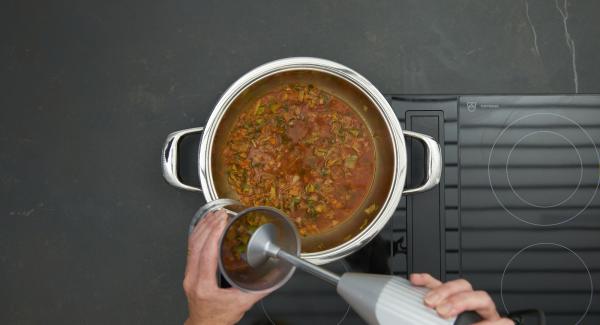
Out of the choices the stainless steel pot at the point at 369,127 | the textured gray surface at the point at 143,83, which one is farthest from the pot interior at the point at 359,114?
the textured gray surface at the point at 143,83

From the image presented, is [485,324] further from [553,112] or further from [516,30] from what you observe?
[516,30]

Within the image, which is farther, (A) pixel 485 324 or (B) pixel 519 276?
(B) pixel 519 276

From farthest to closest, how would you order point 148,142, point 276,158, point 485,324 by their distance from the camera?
point 148,142 → point 276,158 → point 485,324

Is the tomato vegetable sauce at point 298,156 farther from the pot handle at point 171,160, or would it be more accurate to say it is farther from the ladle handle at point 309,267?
the ladle handle at point 309,267

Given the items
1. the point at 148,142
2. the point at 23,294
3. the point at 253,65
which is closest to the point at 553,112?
the point at 253,65

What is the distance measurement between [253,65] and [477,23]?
489 mm

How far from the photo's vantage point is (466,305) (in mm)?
527

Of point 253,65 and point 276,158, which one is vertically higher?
point 253,65

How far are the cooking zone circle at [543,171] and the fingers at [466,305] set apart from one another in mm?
354

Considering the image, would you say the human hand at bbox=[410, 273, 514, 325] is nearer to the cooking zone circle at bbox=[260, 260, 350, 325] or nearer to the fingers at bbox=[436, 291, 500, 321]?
the fingers at bbox=[436, 291, 500, 321]

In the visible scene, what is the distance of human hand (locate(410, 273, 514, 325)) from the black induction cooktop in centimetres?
26

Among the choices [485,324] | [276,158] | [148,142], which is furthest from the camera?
[148,142]

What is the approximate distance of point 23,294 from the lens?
3.10ft

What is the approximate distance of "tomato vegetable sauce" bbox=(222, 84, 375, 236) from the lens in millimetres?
829
